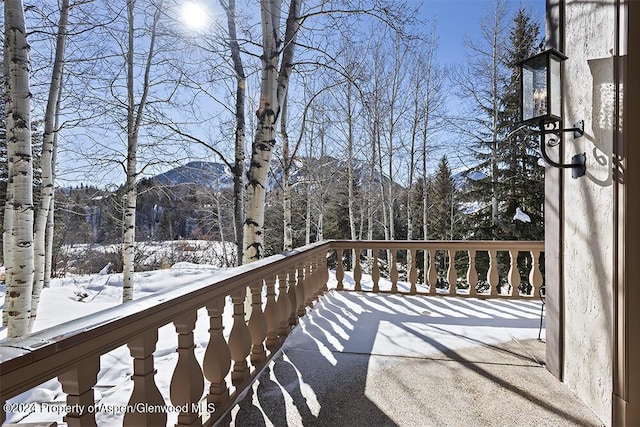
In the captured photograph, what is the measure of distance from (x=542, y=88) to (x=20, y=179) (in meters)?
4.84

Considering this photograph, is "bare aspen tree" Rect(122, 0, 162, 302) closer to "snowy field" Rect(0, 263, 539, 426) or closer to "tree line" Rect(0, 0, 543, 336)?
"tree line" Rect(0, 0, 543, 336)

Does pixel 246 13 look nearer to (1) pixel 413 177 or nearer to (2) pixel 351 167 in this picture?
(2) pixel 351 167

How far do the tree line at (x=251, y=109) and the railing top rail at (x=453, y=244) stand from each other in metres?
1.25

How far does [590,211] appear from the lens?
70.1 inches

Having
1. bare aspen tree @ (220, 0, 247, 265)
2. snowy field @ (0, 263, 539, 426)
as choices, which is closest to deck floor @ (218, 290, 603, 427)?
snowy field @ (0, 263, 539, 426)

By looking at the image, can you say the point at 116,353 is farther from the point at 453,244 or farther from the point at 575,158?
the point at 575,158

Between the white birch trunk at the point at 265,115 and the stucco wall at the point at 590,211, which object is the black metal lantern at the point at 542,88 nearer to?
the stucco wall at the point at 590,211

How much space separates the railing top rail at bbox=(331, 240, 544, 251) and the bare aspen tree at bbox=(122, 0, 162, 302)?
172 inches

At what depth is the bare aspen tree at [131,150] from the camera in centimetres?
634

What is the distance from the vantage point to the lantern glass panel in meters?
1.93

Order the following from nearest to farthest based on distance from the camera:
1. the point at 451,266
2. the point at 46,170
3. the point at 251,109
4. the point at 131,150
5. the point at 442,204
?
the point at 451,266
the point at 46,170
the point at 131,150
the point at 251,109
the point at 442,204

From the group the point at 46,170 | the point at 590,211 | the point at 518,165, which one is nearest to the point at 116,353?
the point at 46,170

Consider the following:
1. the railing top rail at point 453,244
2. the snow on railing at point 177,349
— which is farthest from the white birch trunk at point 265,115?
the railing top rail at point 453,244

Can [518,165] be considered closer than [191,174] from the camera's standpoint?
No
